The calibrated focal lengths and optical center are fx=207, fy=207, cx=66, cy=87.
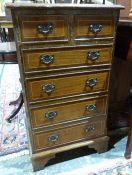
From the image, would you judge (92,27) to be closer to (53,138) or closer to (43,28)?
(43,28)

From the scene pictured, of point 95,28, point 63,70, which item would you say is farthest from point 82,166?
point 95,28

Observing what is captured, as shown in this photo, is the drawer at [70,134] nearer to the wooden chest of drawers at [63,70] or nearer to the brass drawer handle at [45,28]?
the wooden chest of drawers at [63,70]

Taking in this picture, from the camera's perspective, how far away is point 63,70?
1.31m

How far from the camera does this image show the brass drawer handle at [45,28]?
113cm

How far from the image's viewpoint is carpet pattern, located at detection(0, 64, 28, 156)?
1.82m

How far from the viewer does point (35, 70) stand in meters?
1.24

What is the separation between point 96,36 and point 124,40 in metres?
0.32

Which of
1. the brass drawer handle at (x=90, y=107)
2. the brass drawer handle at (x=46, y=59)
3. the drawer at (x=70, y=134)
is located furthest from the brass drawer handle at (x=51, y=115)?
the brass drawer handle at (x=46, y=59)

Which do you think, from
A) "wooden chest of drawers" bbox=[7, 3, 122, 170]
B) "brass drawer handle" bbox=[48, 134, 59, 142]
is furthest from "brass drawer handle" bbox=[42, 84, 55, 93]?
"brass drawer handle" bbox=[48, 134, 59, 142]

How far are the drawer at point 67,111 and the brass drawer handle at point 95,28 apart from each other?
1.58 ft

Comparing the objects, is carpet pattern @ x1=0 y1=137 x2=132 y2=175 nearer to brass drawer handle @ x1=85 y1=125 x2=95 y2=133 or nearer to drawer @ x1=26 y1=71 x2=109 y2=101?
brass drawer handle @ x1=85 y1=125 x2=95 y2=133

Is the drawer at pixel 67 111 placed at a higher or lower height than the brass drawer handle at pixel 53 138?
higher

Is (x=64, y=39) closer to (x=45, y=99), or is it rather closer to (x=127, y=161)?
(x=45, y=99)

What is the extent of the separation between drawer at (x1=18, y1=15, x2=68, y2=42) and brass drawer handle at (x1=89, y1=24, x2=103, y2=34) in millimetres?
160
